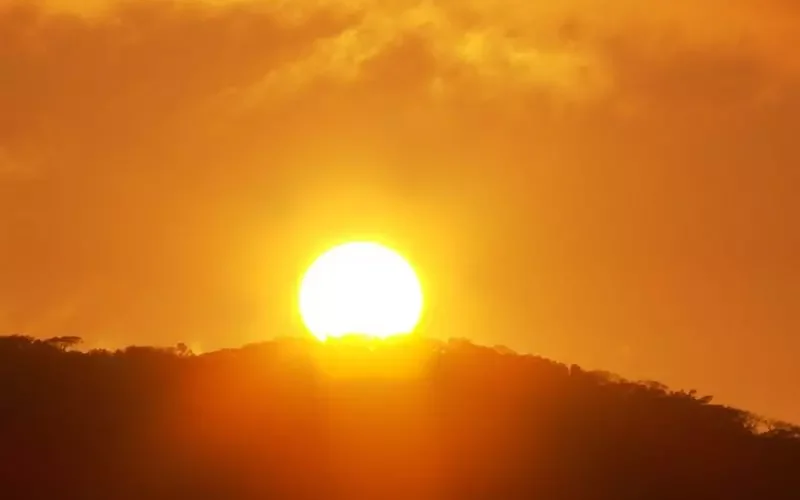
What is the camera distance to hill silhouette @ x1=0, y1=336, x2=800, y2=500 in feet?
130

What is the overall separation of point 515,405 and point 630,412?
2710 mm

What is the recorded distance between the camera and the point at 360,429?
41.5 metres

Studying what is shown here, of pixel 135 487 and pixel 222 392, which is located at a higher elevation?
pixel 222 392

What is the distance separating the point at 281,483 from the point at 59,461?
15.6 feet

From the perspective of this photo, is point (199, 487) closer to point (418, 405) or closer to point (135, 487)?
point (135, 487)

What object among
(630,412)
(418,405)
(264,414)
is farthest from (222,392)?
(630,412)

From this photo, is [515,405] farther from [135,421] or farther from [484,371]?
[135,421]

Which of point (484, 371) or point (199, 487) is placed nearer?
point (199, 487)

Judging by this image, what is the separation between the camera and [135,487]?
38750 mm

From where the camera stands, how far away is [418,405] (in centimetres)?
4216

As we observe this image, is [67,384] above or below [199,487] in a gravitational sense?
above

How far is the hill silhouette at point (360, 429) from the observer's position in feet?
130

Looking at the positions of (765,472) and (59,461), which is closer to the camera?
(59,461)

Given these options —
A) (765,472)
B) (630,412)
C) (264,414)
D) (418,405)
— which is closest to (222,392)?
(264,414)
